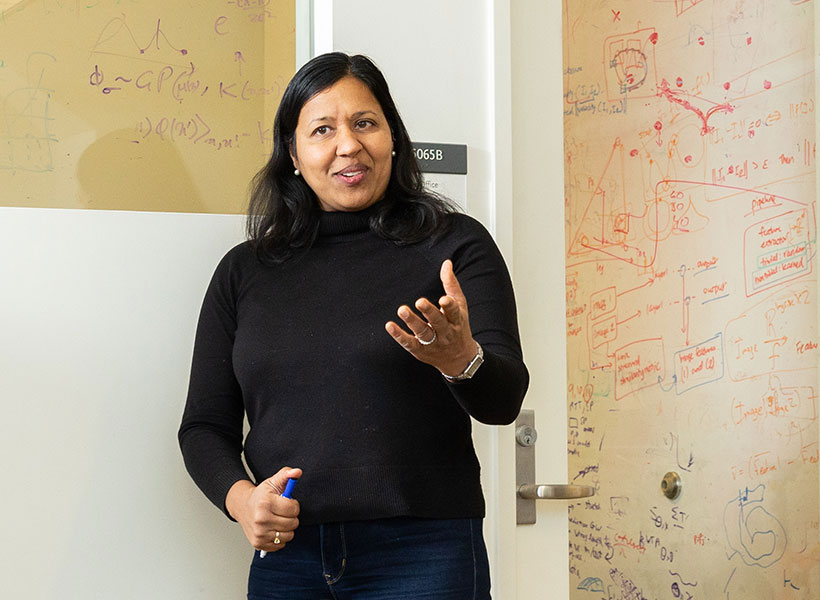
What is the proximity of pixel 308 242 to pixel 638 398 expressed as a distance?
2.50 feet

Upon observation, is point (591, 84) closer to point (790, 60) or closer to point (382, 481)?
point (790, 60)

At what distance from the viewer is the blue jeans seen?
131cm

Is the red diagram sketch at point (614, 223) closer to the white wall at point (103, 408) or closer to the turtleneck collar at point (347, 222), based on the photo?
the turtleneck collar at point (347, 222)

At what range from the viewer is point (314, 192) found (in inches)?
59.8

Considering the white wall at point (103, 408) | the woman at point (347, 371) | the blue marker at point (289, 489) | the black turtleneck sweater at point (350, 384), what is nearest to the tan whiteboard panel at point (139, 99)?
the white wall at point (103, 408)

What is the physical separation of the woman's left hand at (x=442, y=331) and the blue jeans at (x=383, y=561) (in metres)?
0.28

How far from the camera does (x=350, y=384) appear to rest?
52.9 inches

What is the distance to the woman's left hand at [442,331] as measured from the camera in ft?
3.57

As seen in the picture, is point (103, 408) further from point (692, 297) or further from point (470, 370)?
point (692, 297)

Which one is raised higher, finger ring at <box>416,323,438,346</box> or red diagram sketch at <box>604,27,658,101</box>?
red diagram sketch at <box>604,27,658,101</box>

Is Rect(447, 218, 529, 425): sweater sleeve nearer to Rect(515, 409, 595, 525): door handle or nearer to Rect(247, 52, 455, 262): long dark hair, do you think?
Rect(247, 52, 455, 262): long dark hair

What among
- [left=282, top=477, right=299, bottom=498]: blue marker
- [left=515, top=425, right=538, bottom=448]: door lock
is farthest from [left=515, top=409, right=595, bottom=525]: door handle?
[left=282, top=477, right=299, bottom=498]: blue marker

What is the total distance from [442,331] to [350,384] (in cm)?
27

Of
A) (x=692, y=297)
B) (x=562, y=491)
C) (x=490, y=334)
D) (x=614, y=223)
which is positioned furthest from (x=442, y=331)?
(x=692, y=297)
